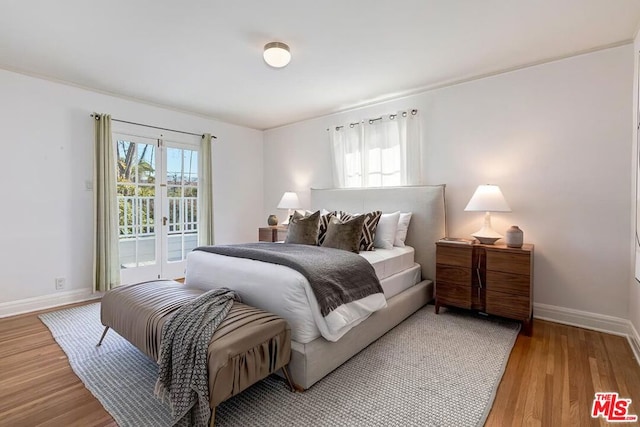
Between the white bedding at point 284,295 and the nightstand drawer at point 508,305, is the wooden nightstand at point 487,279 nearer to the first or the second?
the nightstand drawer at point 508,305

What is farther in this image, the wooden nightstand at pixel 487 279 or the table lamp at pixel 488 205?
the table lamp at pixel 488 205

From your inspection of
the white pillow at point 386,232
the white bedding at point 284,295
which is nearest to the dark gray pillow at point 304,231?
the white pillow at point 386,232

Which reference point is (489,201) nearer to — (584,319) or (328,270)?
(584,319)

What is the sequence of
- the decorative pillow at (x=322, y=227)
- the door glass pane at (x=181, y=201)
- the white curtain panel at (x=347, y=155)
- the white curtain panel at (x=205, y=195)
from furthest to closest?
the white curtain panel at (x=205, y=195)
the door glass pane at (x=181, y=201)
the white curtain panel at (x=347, y=155)
the decorative pillow at (x=322, y=227)

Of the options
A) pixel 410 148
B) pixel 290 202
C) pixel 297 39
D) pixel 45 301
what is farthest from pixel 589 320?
pixel 45 301

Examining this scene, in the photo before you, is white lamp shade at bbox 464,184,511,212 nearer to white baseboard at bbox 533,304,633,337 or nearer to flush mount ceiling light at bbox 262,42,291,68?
white baseboard at bbox 533,304,633,337

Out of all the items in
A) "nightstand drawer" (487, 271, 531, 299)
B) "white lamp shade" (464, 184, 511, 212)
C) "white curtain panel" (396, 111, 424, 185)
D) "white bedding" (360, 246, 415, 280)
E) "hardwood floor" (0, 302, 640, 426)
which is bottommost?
"hardwood floor" (0, 302, 640, 426)

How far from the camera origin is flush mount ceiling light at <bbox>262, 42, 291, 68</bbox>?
8.48 feet

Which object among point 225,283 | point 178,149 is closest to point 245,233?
point 178,149

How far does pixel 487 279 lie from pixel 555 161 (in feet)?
4.31

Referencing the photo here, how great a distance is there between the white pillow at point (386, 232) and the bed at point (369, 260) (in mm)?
127

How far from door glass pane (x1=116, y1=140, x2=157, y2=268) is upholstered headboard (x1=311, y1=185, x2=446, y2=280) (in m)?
2.91

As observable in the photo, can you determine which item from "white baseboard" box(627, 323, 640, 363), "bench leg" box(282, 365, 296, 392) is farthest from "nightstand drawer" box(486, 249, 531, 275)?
"bench leg" box(282, 365, 296, 392)

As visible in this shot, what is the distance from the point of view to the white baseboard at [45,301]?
3166 millimetres
